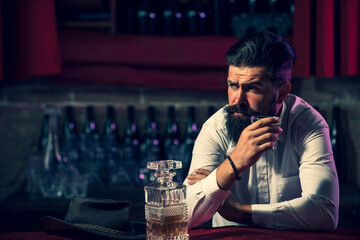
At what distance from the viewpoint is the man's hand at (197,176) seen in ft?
5.90

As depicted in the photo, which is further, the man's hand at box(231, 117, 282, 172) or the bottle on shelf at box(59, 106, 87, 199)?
the bottle on shelf at box(59, 106, 87, 199)

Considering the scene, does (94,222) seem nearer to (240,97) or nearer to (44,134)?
(240,97)

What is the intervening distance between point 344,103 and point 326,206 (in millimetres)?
1593

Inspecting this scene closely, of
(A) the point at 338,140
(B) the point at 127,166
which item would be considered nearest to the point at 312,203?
(B) the point at 127,166

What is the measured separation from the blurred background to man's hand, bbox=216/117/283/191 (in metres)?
1.11

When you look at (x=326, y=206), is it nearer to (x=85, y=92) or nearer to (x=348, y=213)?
(x=348, y=213)

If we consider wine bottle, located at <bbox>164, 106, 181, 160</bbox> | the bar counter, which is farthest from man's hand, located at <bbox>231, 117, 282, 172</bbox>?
wine bottle, located at <bbox>164, 106, 181, 160</bbox>

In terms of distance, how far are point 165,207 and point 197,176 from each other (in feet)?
1.39

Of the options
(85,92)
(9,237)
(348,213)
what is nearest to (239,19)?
(85,92)

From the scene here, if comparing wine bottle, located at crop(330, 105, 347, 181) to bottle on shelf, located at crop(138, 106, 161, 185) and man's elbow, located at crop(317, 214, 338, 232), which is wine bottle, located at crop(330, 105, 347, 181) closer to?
bottle on shelf, located at crop(138, 106, 161, 185)

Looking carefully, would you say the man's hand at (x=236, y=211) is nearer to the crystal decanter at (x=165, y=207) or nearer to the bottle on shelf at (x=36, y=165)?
the crystal decanter at (x=165, y=207)

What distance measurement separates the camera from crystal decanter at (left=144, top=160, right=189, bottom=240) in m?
1.39

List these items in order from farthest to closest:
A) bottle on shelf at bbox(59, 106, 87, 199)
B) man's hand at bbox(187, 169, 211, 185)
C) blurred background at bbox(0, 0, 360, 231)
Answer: blurred background at bbox(0, 0, 360, 231), bottle on shelf at bbox(59, 106, 87, 199), man's hand at bbox(187, 169, 211, 185)

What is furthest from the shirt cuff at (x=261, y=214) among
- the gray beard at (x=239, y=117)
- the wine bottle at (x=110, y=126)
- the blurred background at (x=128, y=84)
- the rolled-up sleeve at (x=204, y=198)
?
the wine bottle at (x=110, y=126)
